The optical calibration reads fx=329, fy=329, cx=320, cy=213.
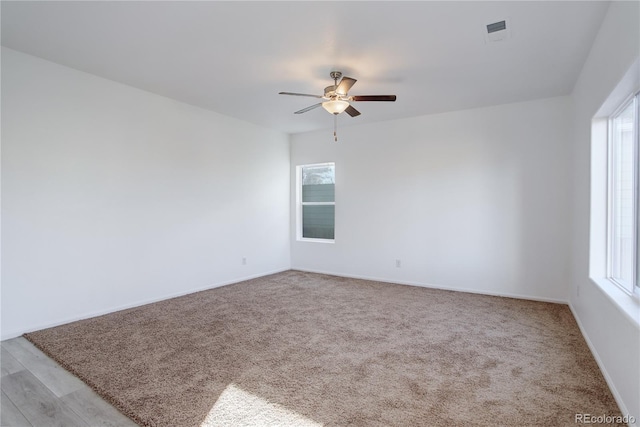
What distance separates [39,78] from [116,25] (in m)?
1.25

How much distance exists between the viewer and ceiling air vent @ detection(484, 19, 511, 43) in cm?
251

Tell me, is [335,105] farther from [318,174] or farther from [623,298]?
[318,174]

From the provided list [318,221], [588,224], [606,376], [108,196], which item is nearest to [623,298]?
[606,376]

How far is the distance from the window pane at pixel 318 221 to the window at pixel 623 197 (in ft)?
12.6

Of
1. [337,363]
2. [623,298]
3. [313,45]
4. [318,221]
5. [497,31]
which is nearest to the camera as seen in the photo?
[623,298]

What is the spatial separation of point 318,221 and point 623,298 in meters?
4.53

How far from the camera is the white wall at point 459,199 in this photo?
416cm

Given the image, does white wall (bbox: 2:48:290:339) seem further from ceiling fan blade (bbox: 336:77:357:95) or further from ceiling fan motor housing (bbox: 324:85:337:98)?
ceiling fan blade (bbox: 336:77:357:95)

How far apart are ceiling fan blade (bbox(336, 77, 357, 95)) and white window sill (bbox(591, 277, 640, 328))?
8.22 feet

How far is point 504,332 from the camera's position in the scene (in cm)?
313

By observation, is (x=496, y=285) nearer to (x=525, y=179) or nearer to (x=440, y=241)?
(x=440, y=241)

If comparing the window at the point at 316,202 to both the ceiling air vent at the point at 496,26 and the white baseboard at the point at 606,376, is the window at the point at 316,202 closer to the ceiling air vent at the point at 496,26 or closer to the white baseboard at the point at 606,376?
the ceiling air vent at the point at 496,26

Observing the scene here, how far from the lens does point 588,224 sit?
2959 millimetres

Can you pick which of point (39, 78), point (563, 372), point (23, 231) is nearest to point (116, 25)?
point (39, 78)
